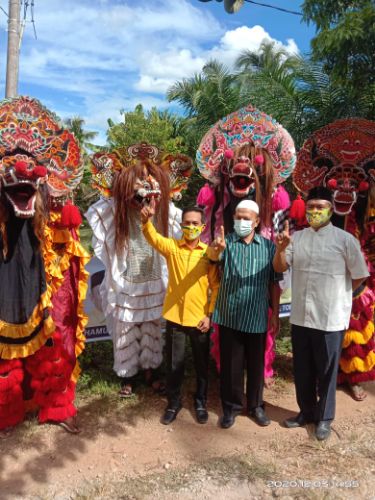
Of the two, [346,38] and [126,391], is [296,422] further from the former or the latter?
[346,38]

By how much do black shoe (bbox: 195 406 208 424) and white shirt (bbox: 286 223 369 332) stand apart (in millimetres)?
A: 1039

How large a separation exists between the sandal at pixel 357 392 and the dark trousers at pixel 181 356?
4.53ft

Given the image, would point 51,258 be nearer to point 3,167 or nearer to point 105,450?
point 3,167

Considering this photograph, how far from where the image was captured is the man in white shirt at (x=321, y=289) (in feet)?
10.3

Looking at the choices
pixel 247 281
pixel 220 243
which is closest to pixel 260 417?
pixel 247 281

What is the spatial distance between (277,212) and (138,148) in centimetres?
130

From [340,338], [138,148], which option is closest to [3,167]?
[138,148]

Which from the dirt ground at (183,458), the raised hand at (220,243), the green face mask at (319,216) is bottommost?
the dirt ground at (183,458)

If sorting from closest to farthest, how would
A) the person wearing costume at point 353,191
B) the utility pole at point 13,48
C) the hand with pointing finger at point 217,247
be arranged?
the hand with pointing finger at point 217,247 < the person wearing costume at point 353,191 < the utility pole at point 13,48

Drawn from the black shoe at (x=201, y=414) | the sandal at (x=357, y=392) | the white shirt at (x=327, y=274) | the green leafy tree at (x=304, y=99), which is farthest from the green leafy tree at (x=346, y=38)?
the black shoe at (x=201, y=414)

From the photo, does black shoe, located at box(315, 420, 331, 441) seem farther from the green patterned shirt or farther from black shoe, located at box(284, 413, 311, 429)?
the green patterned shirt

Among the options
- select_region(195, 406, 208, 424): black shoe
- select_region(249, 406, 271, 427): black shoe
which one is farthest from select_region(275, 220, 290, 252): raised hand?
select_region(195, 406, 208, 424): black shoe

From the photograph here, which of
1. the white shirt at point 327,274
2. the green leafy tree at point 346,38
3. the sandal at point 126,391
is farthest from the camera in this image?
the green leafy tree at point 346,38

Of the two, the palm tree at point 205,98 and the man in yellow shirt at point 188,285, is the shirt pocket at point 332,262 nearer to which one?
the man in yellow shirt at point 188,285
